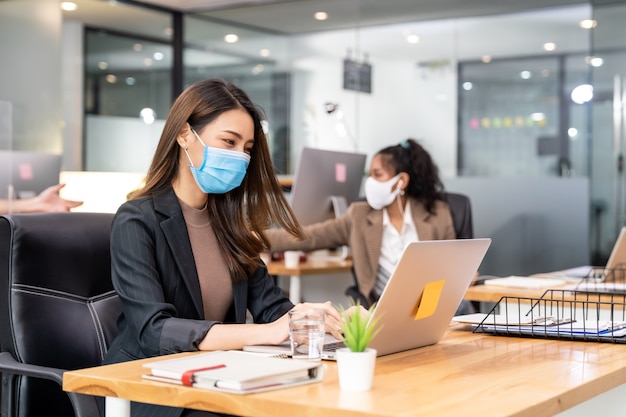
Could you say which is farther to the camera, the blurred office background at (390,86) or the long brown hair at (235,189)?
the blurred office background at (390,86)

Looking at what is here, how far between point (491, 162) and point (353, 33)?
164 cm

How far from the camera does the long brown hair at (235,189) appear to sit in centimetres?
240

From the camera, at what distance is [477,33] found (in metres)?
7.75

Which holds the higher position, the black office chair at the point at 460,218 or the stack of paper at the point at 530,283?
the black office chair at the point at 460,218

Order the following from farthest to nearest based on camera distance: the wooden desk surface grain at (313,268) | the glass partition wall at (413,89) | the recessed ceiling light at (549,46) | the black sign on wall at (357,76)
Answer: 1. the black sign on wall at (357,76)
2. the recessed ceiling light at (549,46)
3. the glass partition wall at (413,89)
4. the wooden desk surface grain at (313,268)

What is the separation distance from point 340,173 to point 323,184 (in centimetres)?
17

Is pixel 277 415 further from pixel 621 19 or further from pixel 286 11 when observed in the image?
pixel 286 11

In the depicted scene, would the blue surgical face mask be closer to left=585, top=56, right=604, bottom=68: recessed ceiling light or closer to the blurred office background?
the blurred office background

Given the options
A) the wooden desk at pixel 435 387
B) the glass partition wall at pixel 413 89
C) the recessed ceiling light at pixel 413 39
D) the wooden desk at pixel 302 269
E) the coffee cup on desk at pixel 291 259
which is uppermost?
the recessed ceiling light at pixel 413 39

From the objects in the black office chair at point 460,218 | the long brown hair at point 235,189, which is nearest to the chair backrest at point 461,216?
the black office chair at point 460,218

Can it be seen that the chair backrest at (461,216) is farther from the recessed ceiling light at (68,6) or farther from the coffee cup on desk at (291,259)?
the recessed ceiling light at (68,6)

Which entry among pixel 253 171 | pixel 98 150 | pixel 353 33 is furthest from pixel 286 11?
pixel 253 171

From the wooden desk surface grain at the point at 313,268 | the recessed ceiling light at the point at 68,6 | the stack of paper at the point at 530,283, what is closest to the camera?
the stack of paper at the point at 530,283

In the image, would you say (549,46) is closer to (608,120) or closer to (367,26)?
(608,120)
